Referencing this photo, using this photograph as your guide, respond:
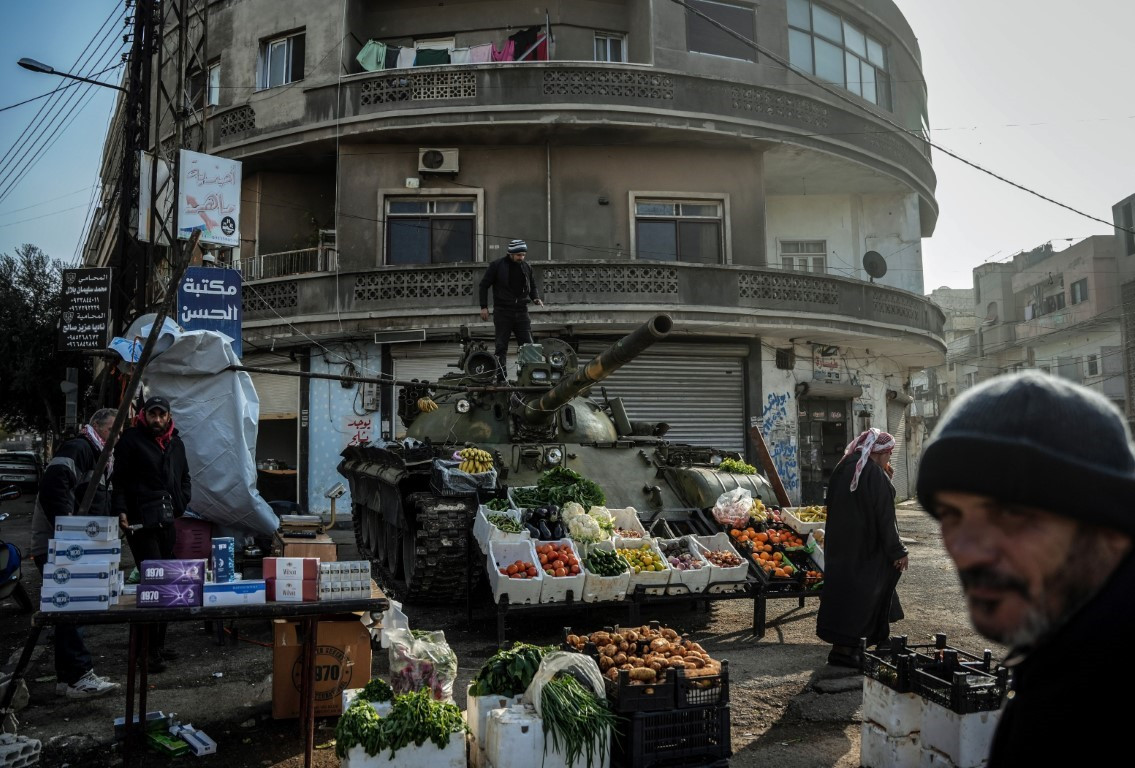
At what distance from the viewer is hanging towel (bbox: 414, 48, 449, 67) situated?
1872cm

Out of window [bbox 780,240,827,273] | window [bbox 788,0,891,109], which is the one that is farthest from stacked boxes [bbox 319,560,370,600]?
window [bbox 780,240,827,273]

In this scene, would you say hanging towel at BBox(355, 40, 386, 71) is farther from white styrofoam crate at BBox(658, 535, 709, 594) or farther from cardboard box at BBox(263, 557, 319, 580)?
cardboard box at BBox(263, 557, 319, 580)

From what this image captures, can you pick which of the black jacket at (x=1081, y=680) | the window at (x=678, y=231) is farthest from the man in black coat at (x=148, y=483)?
the window at (x=678, y=231)

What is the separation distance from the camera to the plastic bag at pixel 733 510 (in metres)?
8.57

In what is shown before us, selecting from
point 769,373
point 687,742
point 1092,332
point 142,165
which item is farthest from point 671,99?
point 1092,332

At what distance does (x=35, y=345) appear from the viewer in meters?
31.0

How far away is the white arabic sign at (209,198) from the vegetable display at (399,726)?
349 inches

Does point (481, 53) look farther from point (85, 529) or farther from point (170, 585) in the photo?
point (170, 585)

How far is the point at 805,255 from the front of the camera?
21750mm

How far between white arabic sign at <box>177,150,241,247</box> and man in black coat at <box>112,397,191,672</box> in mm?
5457

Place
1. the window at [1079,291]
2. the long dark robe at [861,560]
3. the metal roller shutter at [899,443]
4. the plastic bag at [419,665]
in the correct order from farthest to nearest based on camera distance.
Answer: the window at [1079,291], the metal roller shutter at [899,443], the long dark robe at [861,560], the plastic bag at [419,665]

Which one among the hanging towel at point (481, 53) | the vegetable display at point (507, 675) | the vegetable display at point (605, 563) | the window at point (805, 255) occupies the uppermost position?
the hanging towel at point (481, 53)

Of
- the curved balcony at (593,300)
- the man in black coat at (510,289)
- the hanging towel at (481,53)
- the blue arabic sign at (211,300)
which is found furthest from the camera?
the hanging towel at (481,53)

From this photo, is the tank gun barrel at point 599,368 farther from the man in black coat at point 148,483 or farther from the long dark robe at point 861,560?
the man in black coat at point 148,483
